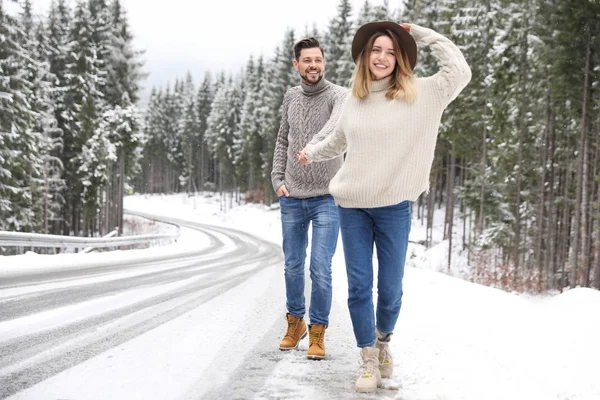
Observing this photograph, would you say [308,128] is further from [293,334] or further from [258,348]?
[258,348]

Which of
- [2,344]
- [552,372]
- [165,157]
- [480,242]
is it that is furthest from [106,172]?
[165,157]

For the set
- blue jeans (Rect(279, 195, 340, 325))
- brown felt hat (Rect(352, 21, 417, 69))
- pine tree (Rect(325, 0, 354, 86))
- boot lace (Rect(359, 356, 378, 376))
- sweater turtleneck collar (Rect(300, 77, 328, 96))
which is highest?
pine tree (Rect(325, 0, 354, 86))

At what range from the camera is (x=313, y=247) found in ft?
15.2

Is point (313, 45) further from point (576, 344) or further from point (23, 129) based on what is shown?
point (23, 129)

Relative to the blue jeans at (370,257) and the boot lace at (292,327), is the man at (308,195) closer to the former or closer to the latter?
the boot lace at (292,327)

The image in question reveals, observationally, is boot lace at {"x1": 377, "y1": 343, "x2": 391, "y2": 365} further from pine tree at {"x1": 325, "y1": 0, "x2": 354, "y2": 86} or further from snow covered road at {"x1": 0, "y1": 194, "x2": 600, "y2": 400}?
pine tree at {"x1": 325, "y1": 0, "x2": 354, "y2": 86}

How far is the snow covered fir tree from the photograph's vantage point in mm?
16953

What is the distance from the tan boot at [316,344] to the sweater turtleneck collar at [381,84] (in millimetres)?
2034

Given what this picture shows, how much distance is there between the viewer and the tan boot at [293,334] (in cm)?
445

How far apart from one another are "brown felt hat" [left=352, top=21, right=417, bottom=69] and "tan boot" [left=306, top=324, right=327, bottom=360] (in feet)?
7.35

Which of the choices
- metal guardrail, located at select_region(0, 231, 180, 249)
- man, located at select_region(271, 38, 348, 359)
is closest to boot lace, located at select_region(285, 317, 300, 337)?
man, located at select_region(271, 38, 348, 359)

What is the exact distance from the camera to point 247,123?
217 feet

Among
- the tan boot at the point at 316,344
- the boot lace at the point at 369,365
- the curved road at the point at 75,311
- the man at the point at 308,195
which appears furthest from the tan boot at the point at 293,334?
the curved road at the point at 75,311

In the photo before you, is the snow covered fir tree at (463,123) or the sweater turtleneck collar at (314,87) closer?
the sweater turtleneck collar at (314,87)
